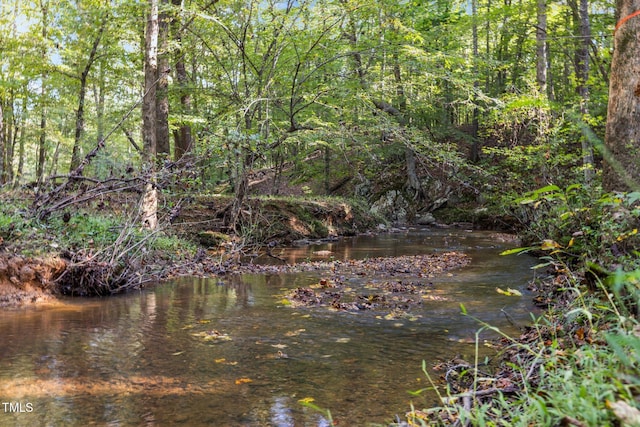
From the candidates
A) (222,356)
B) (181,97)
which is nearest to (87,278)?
(222,356)

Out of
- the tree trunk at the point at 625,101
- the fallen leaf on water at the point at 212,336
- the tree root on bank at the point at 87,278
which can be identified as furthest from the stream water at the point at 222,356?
the tree trunk at the point at 625,101

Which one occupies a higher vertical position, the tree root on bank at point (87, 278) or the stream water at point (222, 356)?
the tree root on bank at point (87, 278)

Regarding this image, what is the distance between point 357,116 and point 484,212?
9674 mm

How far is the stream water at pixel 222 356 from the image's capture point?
301cm

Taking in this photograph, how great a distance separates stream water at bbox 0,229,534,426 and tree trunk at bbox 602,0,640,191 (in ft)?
6.77

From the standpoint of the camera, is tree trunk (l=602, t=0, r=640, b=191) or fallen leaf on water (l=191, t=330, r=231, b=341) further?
tree trunk (l=602, t=0, r=640, b=191)

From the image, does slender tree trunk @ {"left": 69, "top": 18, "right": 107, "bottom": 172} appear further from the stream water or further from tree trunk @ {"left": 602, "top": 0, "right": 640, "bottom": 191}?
tree trunk @ {"left": 602, "top": 0, "right": 640, "bottom": 191}

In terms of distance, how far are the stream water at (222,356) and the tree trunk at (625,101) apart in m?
2.06

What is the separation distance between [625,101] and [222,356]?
556cm

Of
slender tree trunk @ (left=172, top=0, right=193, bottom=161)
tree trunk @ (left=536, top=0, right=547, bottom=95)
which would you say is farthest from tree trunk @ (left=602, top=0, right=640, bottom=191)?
slender tree trunk @ (left=172, top=0, right=193, bottom=161)

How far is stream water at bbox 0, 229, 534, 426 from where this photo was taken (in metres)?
3.01

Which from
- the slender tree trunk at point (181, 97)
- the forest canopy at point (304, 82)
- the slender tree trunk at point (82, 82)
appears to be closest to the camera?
the forest canopy at point (304, 82)

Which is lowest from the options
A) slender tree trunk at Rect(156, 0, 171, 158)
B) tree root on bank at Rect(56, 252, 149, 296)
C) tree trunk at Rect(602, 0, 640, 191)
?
tree root on bank at Rect(56, 252, 149, 296)

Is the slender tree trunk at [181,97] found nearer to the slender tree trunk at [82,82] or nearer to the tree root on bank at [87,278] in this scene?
the slender tree trunk at [82,82]
